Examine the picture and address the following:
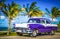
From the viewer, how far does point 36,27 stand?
3.08m

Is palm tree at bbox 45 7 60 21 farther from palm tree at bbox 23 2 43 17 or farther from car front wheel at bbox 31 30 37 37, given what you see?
car front wheel at bbox 31 30 37 37

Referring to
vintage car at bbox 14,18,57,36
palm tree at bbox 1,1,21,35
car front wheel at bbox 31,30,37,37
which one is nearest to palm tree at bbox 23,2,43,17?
vintage car at bbox 14,18,57,36

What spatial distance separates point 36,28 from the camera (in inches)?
122

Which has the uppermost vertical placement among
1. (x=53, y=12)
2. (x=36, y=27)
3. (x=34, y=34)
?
(x=53, y=12)

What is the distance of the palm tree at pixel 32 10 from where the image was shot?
3.05m

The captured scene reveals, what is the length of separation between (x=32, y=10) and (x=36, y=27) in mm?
387

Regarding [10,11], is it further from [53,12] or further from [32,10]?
[53,12]

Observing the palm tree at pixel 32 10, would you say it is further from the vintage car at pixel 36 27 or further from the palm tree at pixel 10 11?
the palm tree at pixel 10 11

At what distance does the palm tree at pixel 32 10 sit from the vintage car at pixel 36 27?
11cm

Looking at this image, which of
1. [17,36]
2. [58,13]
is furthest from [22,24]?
[58,13]

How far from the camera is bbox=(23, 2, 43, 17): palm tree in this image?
3047mm

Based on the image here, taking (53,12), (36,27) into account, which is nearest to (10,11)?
(36,27)

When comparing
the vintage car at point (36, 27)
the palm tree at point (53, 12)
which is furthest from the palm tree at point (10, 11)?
the palm tree at point (53, 12)

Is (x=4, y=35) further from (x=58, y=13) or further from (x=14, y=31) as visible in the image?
(x=58, y=13)
